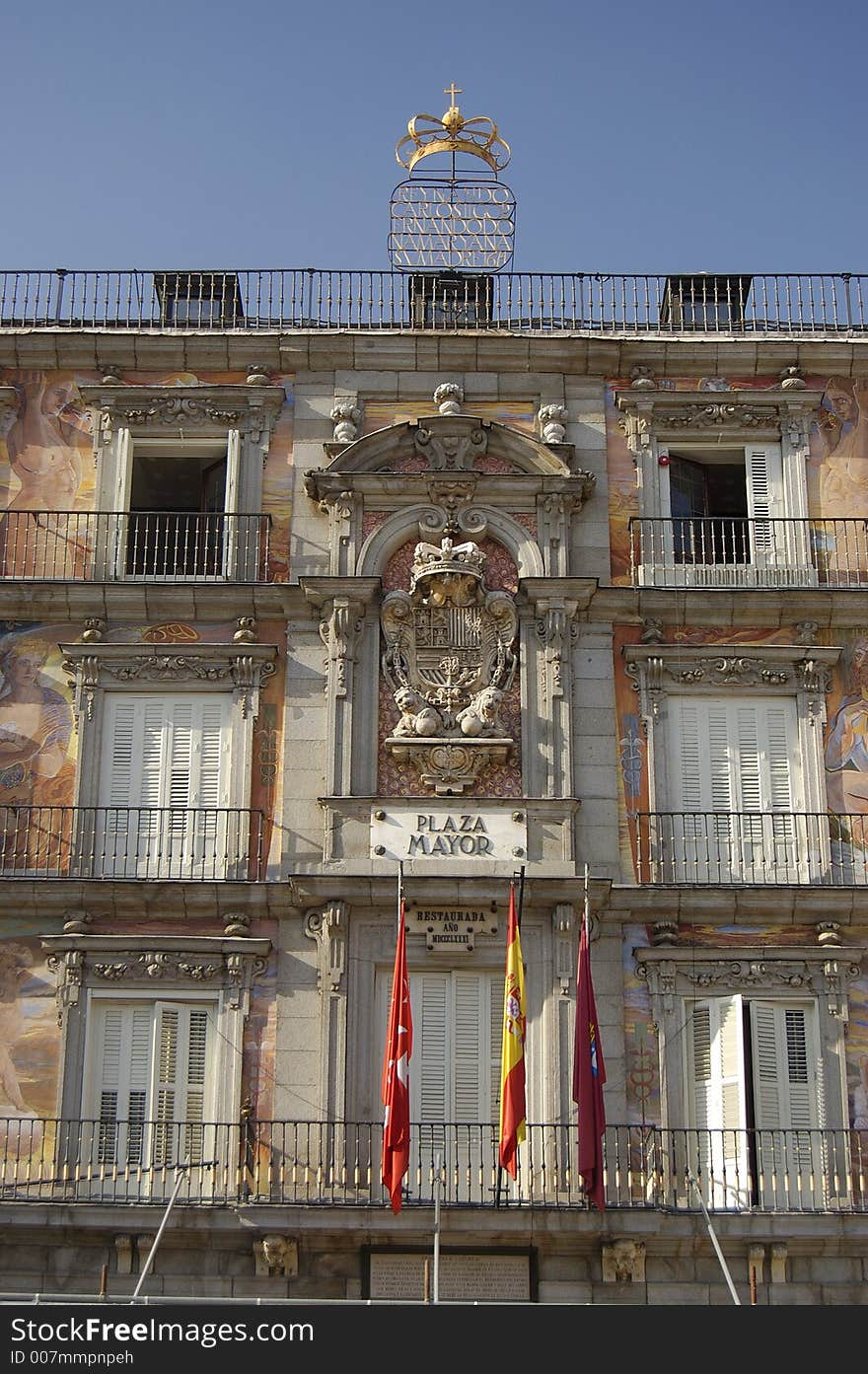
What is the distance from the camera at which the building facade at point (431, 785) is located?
78.6ft

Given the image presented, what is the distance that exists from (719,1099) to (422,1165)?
11.1ft

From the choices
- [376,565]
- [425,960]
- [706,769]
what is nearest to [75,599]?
[376,565]

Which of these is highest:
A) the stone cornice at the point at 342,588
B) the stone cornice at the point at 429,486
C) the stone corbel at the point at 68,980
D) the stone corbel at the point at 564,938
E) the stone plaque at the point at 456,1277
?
the stone cornice at the point at 429,486

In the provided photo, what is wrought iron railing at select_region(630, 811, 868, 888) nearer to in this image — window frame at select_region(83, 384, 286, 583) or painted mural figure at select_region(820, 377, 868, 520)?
painted mural figure at select_region(820, 377, 868, 520)

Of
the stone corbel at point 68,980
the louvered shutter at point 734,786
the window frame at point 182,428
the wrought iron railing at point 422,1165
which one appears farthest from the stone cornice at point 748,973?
the window frame at point 182,428

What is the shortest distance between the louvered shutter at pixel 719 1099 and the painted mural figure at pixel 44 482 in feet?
30.4

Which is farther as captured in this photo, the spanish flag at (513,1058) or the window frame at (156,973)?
the window frame at (156,973)

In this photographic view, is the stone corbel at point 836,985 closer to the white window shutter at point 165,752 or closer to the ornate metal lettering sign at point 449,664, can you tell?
the ornate metal lettering sign at point 449,664

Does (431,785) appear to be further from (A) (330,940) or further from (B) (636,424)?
(B) (636,424)

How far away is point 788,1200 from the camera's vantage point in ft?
79.2

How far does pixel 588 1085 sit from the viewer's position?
23.2 meters

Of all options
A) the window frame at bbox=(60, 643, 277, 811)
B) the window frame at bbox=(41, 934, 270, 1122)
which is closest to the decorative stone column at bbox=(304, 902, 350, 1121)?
the window frame at bbox=(41, 934, 270, 1122)

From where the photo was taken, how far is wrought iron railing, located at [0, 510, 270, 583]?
2697 cm
